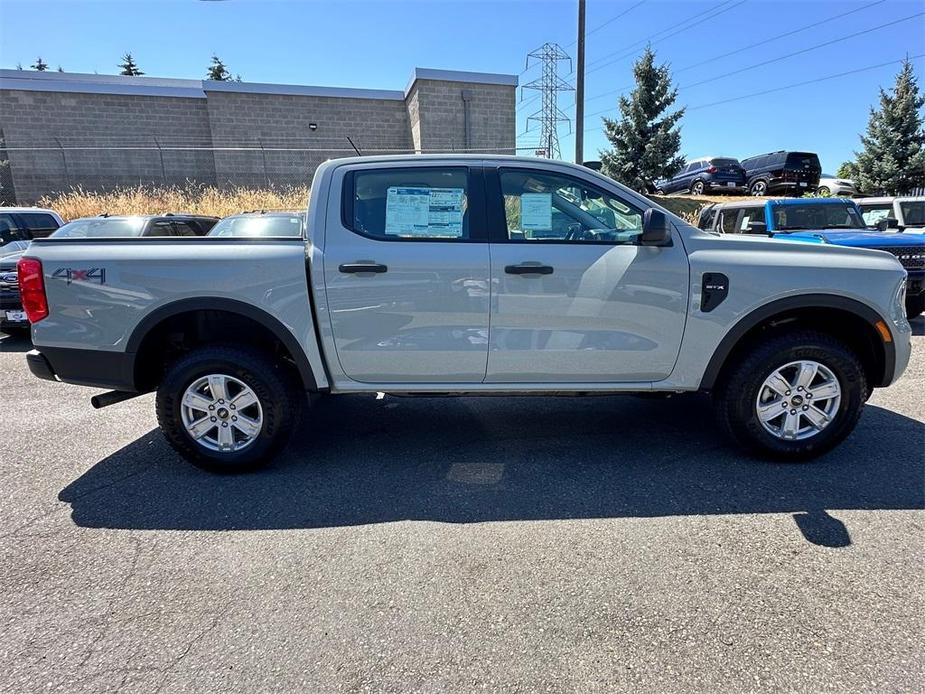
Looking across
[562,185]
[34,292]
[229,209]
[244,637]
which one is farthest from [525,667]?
[229,209]

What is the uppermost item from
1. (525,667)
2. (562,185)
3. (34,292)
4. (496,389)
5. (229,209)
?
(229,209)

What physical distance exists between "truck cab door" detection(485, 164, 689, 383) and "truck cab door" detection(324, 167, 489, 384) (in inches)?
5.7

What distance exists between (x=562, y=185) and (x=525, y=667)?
2.80 metres

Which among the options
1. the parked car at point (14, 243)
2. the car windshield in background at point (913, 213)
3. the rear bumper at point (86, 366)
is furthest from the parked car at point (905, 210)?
the parked car at point (14, 243)

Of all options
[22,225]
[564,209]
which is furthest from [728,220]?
[22,225]

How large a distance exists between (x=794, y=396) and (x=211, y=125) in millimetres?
24152

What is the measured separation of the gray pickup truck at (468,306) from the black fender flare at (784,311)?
0.5 inches

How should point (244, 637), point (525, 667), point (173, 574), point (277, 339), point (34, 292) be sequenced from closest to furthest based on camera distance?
1. point (525, 667)
2. point (244, 637)
3. point (173, 574)
4. point (34, 292)
5. point (277, 339)

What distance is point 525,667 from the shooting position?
2078 millimetres

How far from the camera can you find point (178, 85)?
2339 cm

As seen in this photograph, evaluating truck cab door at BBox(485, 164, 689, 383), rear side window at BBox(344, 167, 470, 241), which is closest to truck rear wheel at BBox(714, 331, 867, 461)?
truck cab door at BBox(485, 164, 689, 383)

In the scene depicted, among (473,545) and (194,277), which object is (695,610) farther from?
(194,277)

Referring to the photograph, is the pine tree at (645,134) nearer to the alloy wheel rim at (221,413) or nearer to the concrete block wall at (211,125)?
the concrete block wall at (211,125)

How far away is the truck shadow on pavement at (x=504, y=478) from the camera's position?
3.16 m
